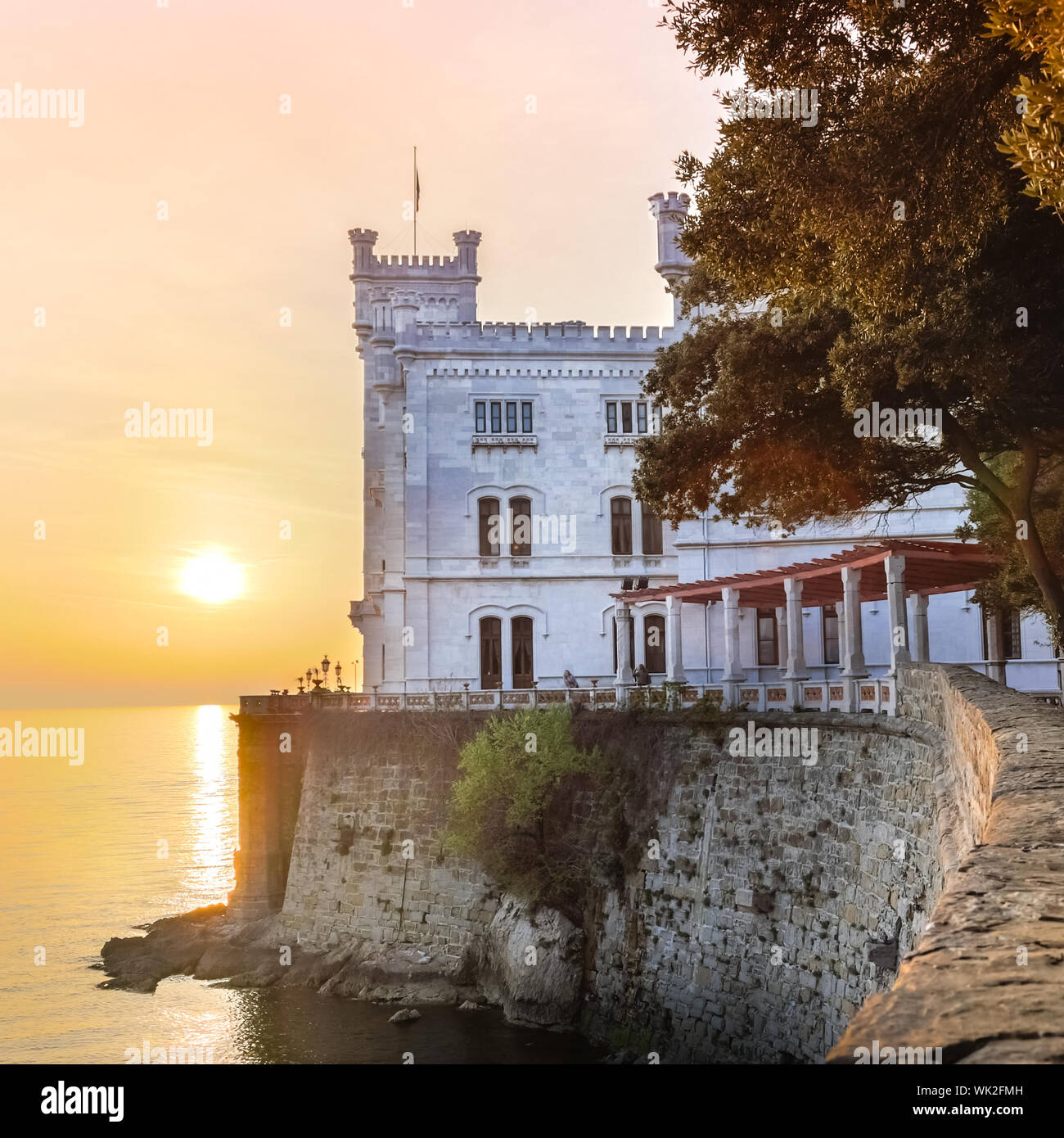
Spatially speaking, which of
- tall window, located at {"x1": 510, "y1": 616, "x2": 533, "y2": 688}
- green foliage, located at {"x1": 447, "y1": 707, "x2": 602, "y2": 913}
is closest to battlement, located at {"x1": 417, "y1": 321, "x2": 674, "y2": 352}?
tall window, located at {"x1": 510, "y1": 616, "x2": 533, "y2": 688}

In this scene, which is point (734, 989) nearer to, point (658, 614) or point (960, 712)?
point (960, 712)

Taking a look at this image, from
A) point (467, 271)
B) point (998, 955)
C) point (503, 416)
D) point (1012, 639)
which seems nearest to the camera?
point (998, 955)

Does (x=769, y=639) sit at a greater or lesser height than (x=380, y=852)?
greater

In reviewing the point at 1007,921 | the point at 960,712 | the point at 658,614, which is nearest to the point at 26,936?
the point at 658,614

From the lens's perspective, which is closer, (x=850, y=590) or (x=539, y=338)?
(x=850, y=590)

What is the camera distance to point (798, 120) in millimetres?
13312

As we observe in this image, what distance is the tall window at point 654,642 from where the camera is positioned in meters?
38.1

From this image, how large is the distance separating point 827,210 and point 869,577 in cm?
1394

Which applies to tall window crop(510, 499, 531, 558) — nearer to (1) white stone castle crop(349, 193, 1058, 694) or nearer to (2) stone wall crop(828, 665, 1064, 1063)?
(1) white stone castle crop(349, 193, 1058, 694)

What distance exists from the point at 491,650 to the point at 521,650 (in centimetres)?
98

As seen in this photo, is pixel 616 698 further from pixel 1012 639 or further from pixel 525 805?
pixel 1012 639

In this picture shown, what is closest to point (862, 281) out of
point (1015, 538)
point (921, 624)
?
point (1015, 538)

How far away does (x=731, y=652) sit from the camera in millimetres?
26109
